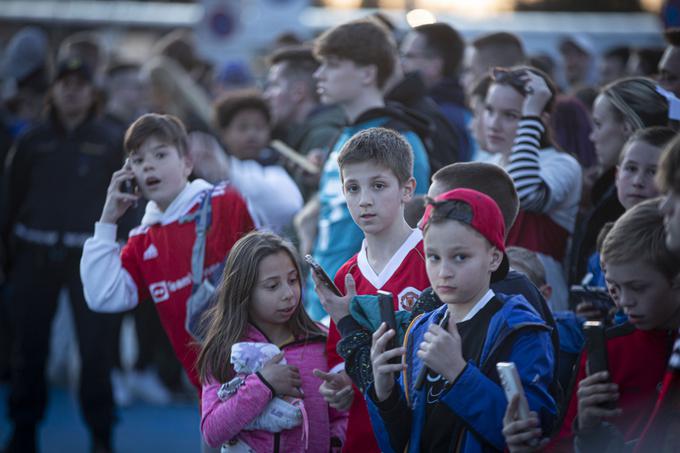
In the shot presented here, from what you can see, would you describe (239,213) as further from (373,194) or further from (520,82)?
(520,82)

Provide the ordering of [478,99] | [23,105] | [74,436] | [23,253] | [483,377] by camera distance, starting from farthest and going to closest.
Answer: [23,105], [74,436], [23,253], [478,99], [483,377]

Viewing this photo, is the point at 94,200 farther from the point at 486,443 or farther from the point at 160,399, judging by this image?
the point at 486,443

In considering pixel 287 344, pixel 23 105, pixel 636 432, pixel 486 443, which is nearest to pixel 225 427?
pixel 287 344

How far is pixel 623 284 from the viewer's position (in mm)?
3207

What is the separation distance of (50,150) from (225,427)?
3.83 m

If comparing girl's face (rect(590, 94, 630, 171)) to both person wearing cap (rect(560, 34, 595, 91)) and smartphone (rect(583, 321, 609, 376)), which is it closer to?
smartphone (rect(583, 321, 609, 376))

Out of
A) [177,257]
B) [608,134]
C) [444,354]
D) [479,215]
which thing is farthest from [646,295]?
[177,257]

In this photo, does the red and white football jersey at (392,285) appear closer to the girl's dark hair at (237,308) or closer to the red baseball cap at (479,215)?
the girl's dark hair at (237,308)

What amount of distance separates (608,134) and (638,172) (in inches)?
25.0

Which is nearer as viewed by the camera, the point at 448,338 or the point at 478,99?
the point at 448,338

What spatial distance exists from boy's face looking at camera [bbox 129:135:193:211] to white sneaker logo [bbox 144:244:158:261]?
21cm

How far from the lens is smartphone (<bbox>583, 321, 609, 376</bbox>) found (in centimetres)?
310

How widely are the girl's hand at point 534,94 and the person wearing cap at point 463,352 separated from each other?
1486 mm

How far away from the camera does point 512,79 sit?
183 inches
